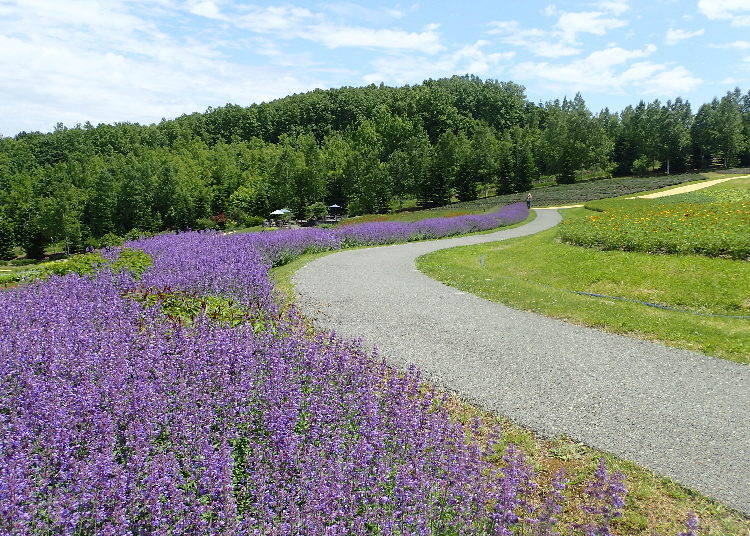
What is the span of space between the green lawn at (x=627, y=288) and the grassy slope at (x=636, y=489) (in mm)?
4334

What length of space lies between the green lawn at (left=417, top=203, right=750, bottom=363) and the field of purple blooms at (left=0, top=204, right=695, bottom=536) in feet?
18.4

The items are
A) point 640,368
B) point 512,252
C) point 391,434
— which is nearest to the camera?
point 391,434

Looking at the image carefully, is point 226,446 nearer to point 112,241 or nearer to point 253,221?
point 112,241

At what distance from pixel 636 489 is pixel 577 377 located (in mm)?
2731

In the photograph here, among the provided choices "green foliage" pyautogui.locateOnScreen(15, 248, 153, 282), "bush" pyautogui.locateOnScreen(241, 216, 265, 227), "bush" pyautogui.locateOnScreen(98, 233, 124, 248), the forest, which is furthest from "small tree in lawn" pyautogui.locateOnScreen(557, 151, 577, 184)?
"green foliage" pyautogui.locateOnScreen(15, 248, 153, 282)

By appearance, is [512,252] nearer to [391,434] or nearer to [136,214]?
[391,434]

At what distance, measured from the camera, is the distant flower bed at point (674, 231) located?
13.9m

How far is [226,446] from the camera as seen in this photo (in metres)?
3.88

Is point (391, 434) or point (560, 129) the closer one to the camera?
point (391, 434)

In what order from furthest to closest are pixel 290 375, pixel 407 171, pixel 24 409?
pixel 407 171 < pixel 290 375 < pixel 24 409

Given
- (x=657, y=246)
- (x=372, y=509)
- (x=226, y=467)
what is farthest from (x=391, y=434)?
(x=657, y=246)

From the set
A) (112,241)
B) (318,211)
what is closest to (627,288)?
(112,241)

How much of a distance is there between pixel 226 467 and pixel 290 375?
1732 millimetres

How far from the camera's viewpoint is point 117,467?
3.34m
